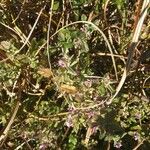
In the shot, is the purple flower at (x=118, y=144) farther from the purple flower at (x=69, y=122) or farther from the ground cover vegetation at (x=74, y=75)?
the purple flower at (x=69, y=122)

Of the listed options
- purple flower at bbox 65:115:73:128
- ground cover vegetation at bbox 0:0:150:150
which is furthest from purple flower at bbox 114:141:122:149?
purple flower at bbox 65:115:73:128

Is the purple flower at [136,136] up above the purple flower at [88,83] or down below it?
below

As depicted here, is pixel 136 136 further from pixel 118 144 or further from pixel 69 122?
pixel 69 122

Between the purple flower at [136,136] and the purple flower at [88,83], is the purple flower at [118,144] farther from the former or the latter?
the purple flower at [88,83]

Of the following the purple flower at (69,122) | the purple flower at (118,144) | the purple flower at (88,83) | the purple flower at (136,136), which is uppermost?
the purple flower at (88,83)

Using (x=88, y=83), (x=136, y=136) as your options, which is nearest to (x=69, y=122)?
(x=88, y=83)

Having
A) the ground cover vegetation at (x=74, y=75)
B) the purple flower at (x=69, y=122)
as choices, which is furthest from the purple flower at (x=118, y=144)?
the purple flower at (x=69, y=122)

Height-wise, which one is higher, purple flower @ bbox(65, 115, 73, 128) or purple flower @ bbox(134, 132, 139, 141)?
purple flower @ bbox(65, 115, 73, 128)

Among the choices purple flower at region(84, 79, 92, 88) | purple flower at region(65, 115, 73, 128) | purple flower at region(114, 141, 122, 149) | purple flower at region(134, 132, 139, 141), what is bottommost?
purple flower at region(134, 132, 139, 141)

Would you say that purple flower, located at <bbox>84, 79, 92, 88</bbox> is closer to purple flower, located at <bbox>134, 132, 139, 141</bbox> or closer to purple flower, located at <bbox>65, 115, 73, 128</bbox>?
purple flower, located at <bbox>65, 115, 73, 128</bbox>
